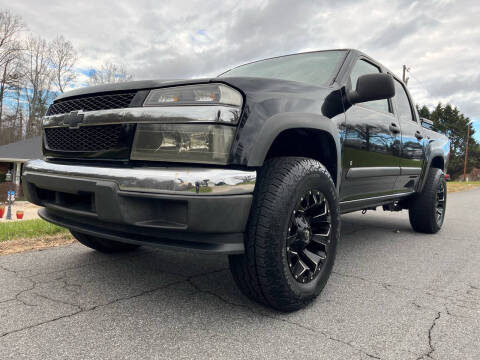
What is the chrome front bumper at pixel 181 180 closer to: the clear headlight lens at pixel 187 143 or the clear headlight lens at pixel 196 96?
the clear headlight lens at pixel 187 143

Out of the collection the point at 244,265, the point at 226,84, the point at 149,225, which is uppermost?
the point at 226,84

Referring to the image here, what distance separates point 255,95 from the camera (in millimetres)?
2029

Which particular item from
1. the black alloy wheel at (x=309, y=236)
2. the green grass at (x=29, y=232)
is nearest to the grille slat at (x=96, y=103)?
the black alloy wheel at (x=309, y=236)

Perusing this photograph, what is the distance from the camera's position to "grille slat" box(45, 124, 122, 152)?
212 centimetres

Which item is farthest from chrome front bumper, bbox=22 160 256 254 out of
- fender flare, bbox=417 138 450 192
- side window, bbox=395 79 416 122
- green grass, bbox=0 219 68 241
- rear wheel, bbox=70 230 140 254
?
fender flare, bbox=417 138 450 192

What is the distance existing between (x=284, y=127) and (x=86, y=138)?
1.18 metres

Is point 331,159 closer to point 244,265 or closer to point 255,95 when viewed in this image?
point 255,95

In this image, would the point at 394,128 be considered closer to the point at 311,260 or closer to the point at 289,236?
the point at 311,260

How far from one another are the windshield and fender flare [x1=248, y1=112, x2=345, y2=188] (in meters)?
0.48

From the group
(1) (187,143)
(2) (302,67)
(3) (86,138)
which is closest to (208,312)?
(1) (187,143)

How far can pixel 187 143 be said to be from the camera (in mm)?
1912

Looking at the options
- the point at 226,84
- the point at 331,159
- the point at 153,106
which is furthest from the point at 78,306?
the point at 331,159

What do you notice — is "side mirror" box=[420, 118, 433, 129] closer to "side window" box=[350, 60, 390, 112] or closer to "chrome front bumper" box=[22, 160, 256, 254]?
"side window" box=[350, 60, 390, 112]

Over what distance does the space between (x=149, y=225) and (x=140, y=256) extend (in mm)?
1517
